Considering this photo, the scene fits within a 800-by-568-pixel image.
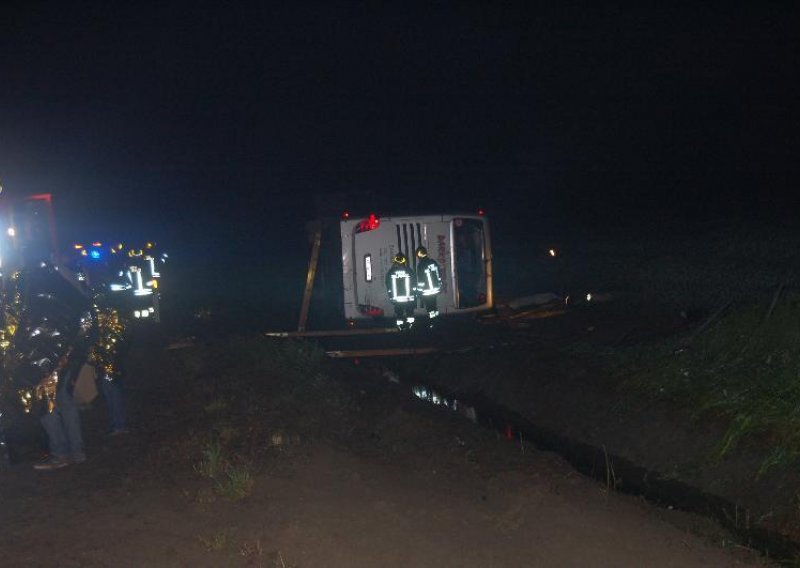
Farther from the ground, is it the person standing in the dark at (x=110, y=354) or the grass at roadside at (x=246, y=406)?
the person standing in the dark at (x=110, y=354)

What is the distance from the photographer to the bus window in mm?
17922

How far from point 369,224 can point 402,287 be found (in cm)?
132

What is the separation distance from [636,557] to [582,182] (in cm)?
4689

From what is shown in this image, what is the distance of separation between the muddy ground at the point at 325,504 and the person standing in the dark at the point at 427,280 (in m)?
6.59

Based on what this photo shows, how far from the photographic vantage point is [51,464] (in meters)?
8.38

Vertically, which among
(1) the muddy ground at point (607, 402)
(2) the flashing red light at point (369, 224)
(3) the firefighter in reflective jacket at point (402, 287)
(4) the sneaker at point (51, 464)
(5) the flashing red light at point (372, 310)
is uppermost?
(2) the flashing red light at point (369, 224)

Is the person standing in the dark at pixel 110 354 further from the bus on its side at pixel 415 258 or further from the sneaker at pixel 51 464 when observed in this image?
the bus on its side at pixel 415 258

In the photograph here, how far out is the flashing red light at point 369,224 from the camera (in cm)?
1734

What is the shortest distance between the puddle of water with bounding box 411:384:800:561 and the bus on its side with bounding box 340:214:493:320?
457 cm

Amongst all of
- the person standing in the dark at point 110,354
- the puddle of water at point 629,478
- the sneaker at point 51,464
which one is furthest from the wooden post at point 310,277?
the sneaker at point 51,464

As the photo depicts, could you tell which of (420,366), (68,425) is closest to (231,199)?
(420,366)

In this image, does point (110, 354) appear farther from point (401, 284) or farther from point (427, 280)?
point (427, 280)

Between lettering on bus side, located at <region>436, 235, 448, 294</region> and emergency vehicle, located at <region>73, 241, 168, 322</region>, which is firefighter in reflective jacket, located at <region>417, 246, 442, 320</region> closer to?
lettering on bus side, located at <region>436, 235, 448, 294</region>

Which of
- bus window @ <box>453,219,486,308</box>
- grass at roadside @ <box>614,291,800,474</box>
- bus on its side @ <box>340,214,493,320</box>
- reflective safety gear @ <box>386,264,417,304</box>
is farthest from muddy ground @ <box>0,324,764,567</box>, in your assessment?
bus window @ <box>453,219,486,308</box>
